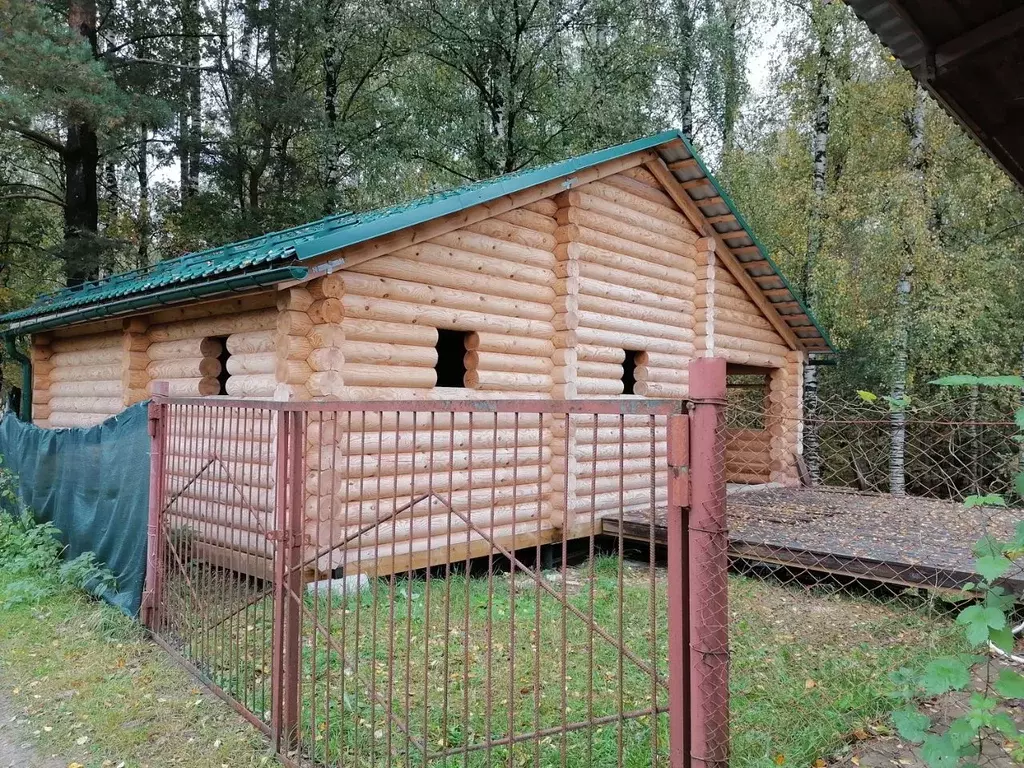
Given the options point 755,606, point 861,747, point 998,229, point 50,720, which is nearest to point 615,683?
point 861,747

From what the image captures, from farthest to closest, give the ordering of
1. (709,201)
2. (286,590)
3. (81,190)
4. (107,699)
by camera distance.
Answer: (81,190) → (709,201) → (107,699) → (286,590)

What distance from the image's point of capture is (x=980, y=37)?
260cm

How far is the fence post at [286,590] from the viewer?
3926 mm

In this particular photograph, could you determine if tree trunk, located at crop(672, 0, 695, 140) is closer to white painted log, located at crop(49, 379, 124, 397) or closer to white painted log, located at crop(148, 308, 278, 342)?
white painted log, located at crop(148, 308, 278, 342)

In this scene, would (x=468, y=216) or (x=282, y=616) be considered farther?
(x=468, y=216)

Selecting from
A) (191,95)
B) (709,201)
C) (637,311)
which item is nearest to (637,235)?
(637,311)

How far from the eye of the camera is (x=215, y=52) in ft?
57.3

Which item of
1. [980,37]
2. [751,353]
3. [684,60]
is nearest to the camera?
[980,37]

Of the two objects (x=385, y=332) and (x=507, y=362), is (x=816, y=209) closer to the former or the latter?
(x=507, y=362)

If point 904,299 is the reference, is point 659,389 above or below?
below

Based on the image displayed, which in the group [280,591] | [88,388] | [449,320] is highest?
[449,320]

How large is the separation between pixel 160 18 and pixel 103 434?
14444 mm

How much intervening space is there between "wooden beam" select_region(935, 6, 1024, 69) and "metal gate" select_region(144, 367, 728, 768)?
5.50 ft

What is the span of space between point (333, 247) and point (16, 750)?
13.7ft
